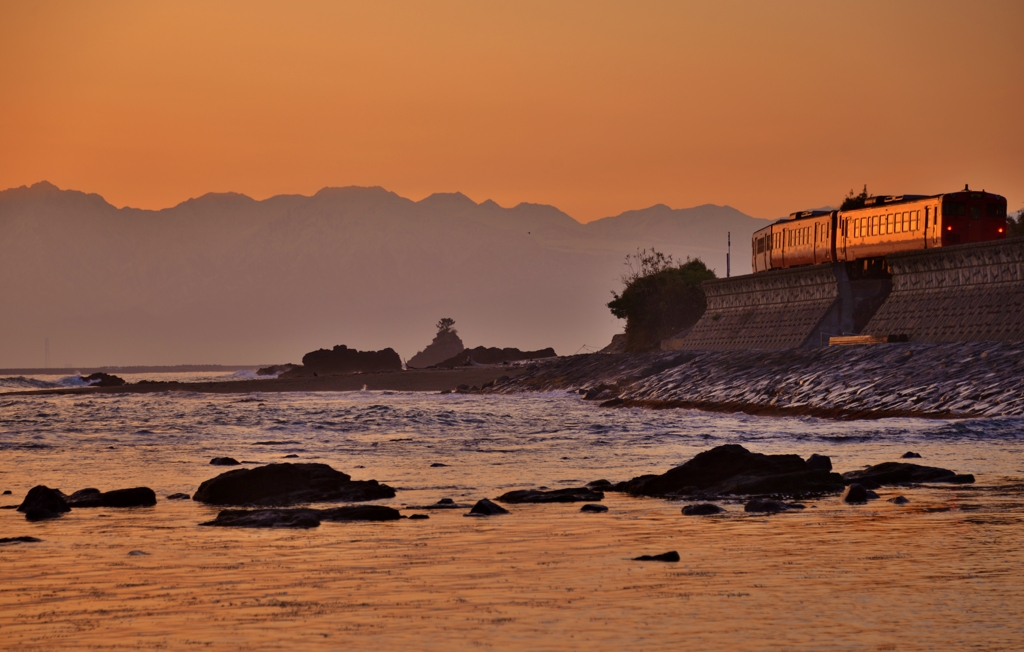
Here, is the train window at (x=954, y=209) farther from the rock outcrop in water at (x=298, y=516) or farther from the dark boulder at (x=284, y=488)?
the rock outcrop in water at (x=298, y=516)

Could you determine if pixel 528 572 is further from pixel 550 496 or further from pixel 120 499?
pixel 120 499

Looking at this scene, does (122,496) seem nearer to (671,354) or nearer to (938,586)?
(938,586)

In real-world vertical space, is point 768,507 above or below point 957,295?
below

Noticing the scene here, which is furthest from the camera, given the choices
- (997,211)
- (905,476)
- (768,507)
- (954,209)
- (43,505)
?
(997,211)

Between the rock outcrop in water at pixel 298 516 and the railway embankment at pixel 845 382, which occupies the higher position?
the railway embankment at pixel 845 382

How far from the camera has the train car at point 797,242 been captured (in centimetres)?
7138

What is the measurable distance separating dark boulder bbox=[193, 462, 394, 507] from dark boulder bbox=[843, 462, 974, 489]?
27.9ft

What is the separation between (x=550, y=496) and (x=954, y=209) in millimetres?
45537

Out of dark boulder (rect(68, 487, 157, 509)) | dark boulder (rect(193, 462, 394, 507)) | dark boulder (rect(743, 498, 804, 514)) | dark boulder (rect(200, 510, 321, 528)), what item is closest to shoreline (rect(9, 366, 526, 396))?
dark boulder (rect(193, 462, 394, 507))

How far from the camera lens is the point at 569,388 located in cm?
8119

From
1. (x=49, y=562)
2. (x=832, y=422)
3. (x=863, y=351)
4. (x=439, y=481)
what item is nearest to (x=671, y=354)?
(x=863, y=351)

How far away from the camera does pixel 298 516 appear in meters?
17.1

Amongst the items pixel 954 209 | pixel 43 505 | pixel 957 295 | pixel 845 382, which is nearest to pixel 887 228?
pixel 954 209

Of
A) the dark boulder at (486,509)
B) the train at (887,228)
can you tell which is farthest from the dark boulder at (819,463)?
the train at (887,228)
